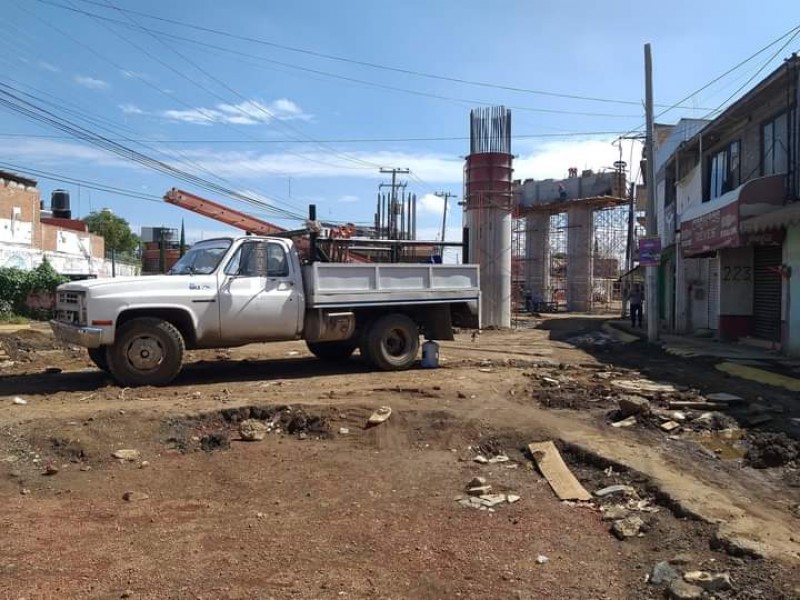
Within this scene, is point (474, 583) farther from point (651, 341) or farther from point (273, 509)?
point (651, 341)

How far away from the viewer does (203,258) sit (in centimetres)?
1020

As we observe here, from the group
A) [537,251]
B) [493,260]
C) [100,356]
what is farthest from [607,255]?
[100,356]

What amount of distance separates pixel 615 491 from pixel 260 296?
6230 millimetres

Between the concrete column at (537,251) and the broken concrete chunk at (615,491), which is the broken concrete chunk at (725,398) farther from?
the concrete column at (537,251)

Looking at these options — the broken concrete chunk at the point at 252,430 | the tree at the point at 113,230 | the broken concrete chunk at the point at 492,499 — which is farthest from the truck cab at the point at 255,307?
the tree at the point at 113,230

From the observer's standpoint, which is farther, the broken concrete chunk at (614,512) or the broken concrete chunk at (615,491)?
the broken concrete chunk at (615,491)

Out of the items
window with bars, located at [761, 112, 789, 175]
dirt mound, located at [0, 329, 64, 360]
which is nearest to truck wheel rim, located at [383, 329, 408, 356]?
dirt mound, located at [0, 329, 64, 360]

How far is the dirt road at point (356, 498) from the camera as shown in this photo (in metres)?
3.99

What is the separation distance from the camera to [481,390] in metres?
9.77

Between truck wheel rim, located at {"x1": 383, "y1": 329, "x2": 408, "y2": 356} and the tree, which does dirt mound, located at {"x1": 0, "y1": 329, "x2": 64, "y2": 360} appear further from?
the tree

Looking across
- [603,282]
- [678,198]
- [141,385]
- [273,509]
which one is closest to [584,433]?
[273,509]

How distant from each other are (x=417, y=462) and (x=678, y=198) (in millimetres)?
21438

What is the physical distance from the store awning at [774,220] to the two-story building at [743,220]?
0.02 metres

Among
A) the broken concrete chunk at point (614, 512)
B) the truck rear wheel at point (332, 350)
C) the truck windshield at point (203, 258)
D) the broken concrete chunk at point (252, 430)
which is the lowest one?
the broken concrete chunk at point (614, 512)
